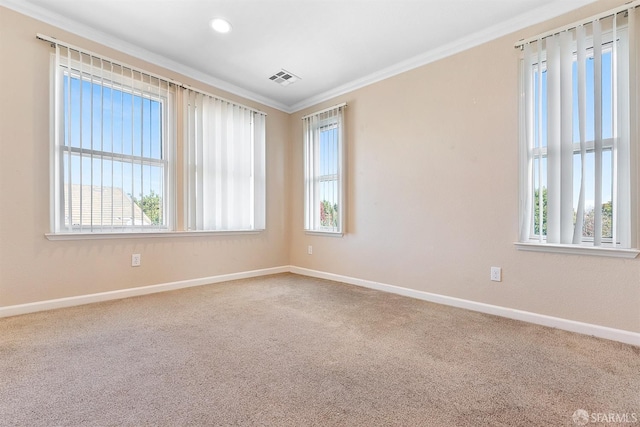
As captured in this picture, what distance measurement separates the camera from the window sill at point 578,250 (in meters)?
1.90

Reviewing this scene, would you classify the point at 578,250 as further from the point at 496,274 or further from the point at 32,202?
the point at 32,202

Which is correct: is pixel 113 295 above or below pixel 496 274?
below

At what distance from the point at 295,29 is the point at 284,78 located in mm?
910

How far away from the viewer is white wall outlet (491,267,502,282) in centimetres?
243

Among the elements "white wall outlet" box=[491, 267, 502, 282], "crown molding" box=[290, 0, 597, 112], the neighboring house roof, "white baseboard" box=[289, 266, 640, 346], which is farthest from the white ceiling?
"white baseboard" box=[289, 266, 640, 346]

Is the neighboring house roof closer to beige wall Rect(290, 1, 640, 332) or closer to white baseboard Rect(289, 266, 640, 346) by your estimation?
beige wall Rect(290, 1, 640, 332)

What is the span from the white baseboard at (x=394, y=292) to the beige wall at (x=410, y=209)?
0.16 ft

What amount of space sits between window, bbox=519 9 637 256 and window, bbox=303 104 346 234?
6.20ft

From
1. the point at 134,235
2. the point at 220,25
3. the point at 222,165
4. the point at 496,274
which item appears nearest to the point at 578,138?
the point at 496,274

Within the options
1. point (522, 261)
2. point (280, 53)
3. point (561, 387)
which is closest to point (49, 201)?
point (280, 53)

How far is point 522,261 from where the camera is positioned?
2320mm

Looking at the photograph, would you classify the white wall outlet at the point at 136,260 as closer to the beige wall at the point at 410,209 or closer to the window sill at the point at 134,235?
the beige wall at the point at 410,209

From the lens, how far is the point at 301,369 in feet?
5.02

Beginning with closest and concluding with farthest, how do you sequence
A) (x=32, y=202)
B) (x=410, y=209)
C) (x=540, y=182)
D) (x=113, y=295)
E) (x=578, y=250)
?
(x=578, y=250) → (x=540, y=182) → (x=32, y=202) → (x=113, y=295) → (x=410, y=209)
